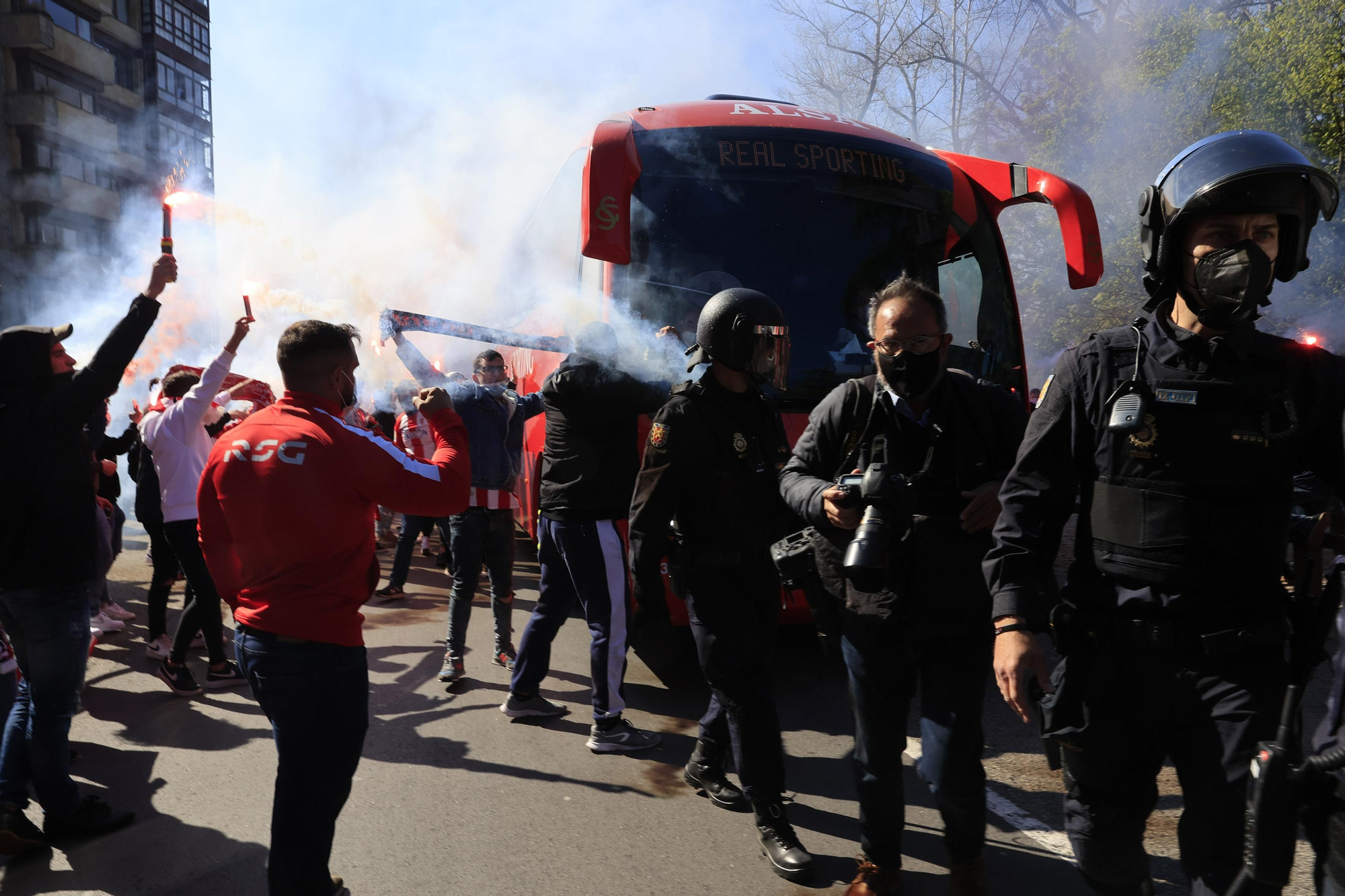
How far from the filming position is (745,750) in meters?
3.07

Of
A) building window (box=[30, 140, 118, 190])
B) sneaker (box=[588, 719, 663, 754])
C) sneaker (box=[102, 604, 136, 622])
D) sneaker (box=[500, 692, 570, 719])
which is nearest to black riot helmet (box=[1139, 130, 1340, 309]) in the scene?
sneaker (box=[588, 719, 663, 754])

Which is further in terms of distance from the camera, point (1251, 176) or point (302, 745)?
point (302, 745)

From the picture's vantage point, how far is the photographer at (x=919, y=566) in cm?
252

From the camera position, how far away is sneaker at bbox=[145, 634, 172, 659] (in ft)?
18.5

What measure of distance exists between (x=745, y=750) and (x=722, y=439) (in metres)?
1.10

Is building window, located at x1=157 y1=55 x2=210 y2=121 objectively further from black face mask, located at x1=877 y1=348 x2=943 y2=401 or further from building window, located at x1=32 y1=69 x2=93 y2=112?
black face mask, located at x1=877 y1=348 x2=943 y2=401

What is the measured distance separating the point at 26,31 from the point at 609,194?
109 feet

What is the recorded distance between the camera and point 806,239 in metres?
5.07

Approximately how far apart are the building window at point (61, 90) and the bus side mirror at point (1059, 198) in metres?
33.7

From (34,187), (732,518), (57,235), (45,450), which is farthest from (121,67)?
(732,518)

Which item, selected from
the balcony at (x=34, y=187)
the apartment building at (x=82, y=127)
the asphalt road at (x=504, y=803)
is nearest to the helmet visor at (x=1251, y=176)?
the asphalt road at (x=504, y=803)

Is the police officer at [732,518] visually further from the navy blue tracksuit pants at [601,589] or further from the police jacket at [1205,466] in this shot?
the police jacket at [1205,466]

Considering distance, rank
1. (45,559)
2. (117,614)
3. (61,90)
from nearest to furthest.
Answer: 1. (45,559)
2. (117,614)
3. (61,90)

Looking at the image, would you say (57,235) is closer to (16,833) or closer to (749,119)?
(749,119)
